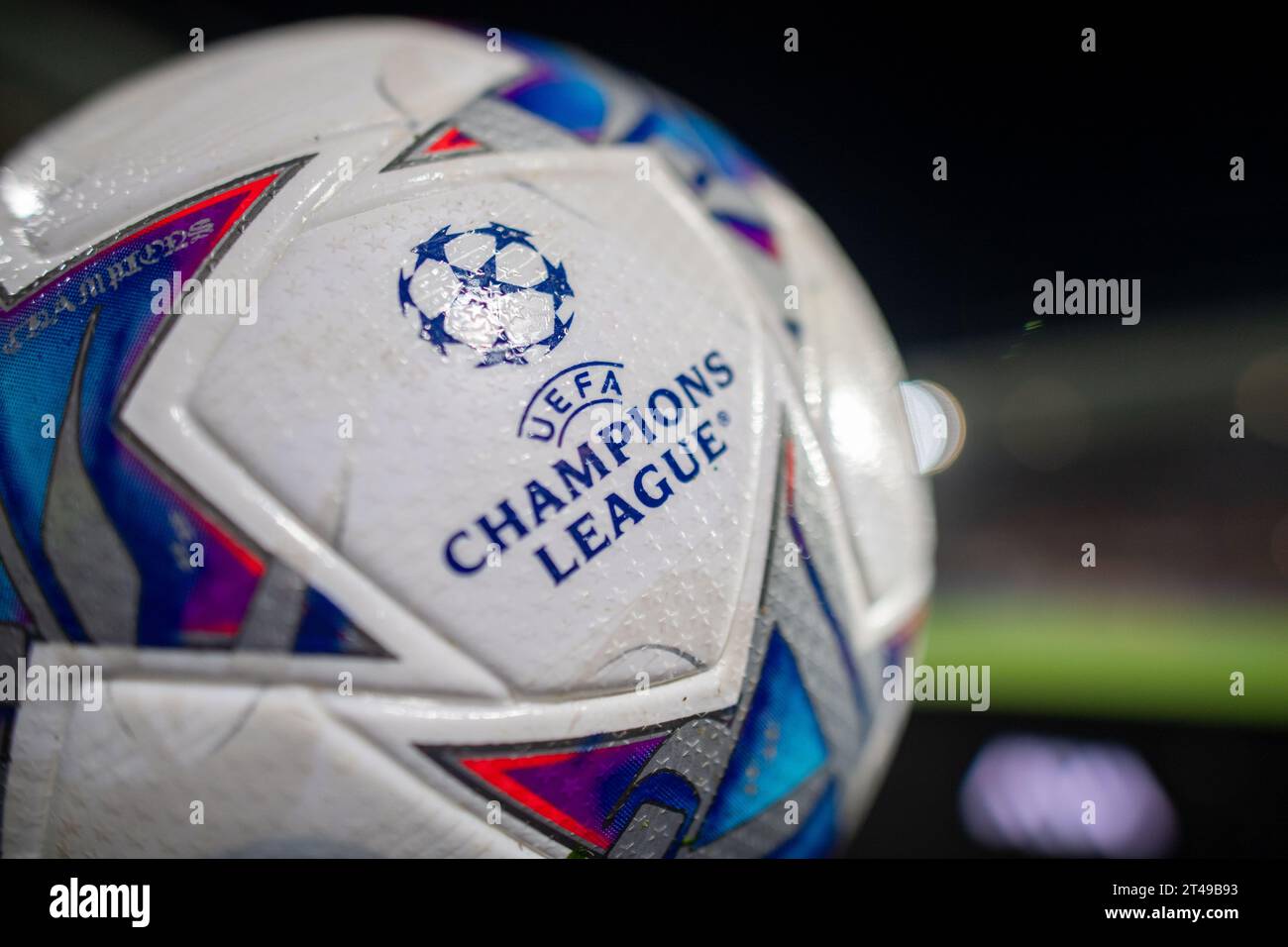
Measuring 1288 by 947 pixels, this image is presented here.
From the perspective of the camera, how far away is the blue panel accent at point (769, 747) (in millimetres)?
639

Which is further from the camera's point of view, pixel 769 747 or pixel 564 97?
pixel 564 97

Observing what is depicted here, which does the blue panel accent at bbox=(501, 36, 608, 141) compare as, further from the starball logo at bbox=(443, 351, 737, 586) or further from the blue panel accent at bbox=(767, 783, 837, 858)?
the blue panel accent at bbox=(767, 783, 837, 858)

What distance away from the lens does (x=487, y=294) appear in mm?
587

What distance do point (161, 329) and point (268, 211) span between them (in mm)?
121

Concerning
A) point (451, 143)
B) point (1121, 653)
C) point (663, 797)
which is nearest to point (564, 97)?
point (451, 143)

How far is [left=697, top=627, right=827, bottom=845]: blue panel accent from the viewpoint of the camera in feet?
2.10

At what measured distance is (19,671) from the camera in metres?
0.55

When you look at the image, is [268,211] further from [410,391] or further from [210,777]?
[210,777]

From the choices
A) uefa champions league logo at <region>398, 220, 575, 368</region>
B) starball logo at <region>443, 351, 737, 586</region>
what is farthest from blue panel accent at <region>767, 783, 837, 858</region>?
uefa champions league logo at <region>398, 220, 575, 368</region>

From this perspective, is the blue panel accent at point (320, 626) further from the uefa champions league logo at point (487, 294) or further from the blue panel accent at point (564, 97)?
the blue panel accent at point (564, 97)

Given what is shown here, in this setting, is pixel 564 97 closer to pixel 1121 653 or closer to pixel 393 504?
pixel 393 504

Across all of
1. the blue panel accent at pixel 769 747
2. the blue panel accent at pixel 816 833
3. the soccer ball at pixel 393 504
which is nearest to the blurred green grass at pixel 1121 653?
the blue panel accent at pixel 816 833

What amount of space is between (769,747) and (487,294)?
1.45 feet

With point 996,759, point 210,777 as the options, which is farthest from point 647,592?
point 996,759
